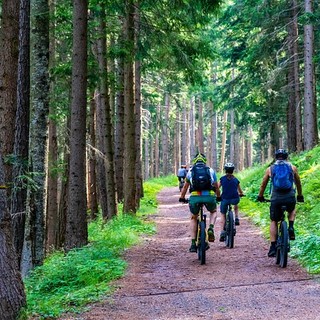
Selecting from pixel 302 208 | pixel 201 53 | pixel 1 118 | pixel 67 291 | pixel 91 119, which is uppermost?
pixel 201 53

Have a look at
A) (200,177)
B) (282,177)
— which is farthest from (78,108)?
(282,177)

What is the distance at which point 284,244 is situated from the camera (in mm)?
8477

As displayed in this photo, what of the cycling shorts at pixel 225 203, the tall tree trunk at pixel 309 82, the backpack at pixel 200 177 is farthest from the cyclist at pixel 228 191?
the tall tree trunk at pixel 309 82

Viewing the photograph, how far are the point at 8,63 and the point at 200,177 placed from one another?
409 cm

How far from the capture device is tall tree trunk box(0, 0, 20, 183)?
901 cm

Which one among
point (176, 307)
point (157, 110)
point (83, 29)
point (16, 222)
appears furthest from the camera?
point (157, 110)

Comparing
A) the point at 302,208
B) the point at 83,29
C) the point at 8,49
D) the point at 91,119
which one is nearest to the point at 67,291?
the point at 8,49

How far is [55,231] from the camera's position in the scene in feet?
55.9

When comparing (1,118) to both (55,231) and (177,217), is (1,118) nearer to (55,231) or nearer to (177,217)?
(55,231)

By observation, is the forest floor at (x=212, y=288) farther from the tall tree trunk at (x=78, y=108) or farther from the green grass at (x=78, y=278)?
the tall tree trunk at (x=78, y=108)

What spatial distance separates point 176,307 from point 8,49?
550 cm

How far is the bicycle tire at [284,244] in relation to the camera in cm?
846

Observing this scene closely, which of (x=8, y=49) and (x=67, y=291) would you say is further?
(x=8, y=49)

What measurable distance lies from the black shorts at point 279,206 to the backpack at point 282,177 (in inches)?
7.7
